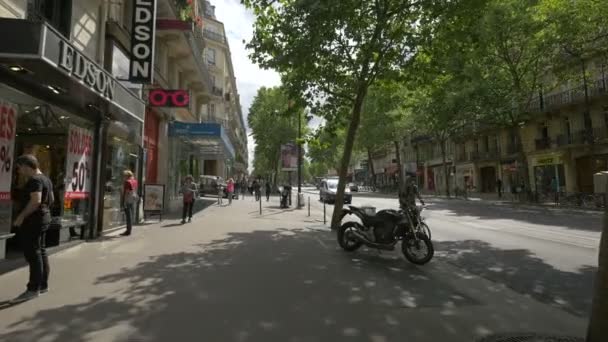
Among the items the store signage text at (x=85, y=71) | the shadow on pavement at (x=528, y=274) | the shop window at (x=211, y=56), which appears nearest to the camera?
the shadow on pavement at (x=528, y=274)

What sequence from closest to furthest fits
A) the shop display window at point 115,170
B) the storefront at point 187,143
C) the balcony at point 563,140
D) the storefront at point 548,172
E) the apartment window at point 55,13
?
the apartment window at point 55,13
the shop display window at point 115,170
the storefront at point 187,143
the balcony at point 563,140
the storefront at point 548,172

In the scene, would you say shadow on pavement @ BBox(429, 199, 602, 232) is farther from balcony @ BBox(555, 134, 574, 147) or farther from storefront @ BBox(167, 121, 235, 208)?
balcony @ BBox(555, 134, 574, 147)

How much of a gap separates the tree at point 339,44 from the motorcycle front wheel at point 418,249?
360 cm

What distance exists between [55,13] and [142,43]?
2.45 meters

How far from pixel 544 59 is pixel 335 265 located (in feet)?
81.7

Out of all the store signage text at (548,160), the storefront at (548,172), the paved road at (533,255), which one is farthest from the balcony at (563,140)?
the paved road at (533,255)

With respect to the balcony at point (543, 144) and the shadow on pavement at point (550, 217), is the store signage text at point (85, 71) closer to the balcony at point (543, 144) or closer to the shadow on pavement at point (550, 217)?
the shadow on pavement at point (550, 217)

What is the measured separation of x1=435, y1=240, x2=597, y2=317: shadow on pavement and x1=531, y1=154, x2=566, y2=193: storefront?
2638 centimetres

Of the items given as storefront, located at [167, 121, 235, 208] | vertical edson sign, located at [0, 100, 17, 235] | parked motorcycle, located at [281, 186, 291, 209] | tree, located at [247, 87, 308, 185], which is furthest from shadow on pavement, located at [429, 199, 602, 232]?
tree, located at [247, 87, 308, 185]

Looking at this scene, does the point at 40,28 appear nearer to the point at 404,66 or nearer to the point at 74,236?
the point at 74,236

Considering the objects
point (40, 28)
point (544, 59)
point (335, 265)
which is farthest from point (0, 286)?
point (544, 59)

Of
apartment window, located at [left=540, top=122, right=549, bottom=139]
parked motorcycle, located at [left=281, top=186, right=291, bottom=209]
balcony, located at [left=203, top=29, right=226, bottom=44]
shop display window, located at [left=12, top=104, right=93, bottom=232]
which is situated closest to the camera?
shop display window, located at [left=12, top=104, right=93, bottom=232]

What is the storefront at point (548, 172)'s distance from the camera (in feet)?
107

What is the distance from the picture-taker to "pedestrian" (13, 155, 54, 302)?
496 centimetres
